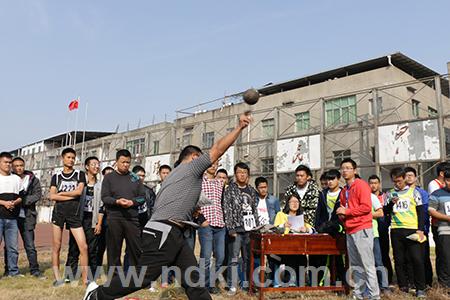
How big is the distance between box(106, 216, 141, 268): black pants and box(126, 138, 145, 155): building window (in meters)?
23.0

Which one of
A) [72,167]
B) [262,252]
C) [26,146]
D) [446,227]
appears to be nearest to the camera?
[262,252]

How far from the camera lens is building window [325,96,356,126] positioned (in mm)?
20375

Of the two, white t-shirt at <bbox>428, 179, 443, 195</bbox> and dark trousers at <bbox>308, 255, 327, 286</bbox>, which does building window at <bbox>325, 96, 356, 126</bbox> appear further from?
dark trousers at <bbox>308, 255, 327, 286</bbox>

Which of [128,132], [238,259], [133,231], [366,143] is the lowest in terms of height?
[238,259]

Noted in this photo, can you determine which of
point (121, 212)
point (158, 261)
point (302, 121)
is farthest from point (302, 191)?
point (302, 121)

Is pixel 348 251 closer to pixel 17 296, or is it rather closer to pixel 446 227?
pixel 446 227

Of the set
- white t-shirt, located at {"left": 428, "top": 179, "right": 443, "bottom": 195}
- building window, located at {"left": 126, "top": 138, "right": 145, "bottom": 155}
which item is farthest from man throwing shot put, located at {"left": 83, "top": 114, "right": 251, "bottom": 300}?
building window, located at {"left": 126, "top": 138, "right": 145, "bottom": 155}

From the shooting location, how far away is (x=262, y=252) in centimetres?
458

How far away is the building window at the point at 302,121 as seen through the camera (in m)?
21.8

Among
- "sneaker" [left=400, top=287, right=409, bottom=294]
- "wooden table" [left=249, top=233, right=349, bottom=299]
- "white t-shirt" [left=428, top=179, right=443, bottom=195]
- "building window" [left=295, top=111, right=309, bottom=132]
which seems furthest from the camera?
"building window" [left=295, top=111, right=309, bottom=132]

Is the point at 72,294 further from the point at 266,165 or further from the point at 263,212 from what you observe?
the point at 266,165

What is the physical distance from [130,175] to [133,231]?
0.71 metres

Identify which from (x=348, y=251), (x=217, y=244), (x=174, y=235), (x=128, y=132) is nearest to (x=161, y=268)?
(x=174, y=235)

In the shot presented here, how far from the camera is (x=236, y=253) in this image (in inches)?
202
